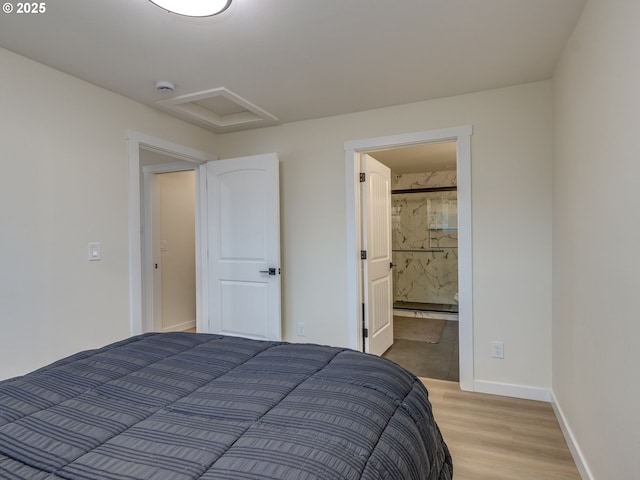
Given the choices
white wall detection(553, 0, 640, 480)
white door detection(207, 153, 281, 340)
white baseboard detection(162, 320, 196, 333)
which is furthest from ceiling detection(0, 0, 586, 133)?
white baseboard detection(162, 320, 196, 333)

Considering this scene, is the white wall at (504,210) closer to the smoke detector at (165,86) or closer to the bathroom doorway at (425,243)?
the smoke detector at (165,86)

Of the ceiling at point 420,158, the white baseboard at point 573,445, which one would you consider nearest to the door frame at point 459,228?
the white baseboard at point 573,445

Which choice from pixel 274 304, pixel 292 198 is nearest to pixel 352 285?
pixel 274 304

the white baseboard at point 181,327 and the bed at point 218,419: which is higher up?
the bed at point 218,419

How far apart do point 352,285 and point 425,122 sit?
148 cm

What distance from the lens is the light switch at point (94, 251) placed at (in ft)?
8.12

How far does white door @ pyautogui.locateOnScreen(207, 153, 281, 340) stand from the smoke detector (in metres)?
0.90

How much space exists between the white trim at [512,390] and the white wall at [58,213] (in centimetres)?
271

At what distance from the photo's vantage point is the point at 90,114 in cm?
250

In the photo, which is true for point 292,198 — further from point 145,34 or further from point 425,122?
point 145,34

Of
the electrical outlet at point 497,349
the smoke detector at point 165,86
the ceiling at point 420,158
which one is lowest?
the electrical outlet at point 497,349

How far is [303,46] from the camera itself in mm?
2062

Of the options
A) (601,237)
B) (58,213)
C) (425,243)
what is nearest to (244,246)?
(58,213)

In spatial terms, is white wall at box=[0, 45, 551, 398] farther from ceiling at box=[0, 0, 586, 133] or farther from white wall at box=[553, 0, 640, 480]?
white wall at box=[553, 0, 640, 480]
